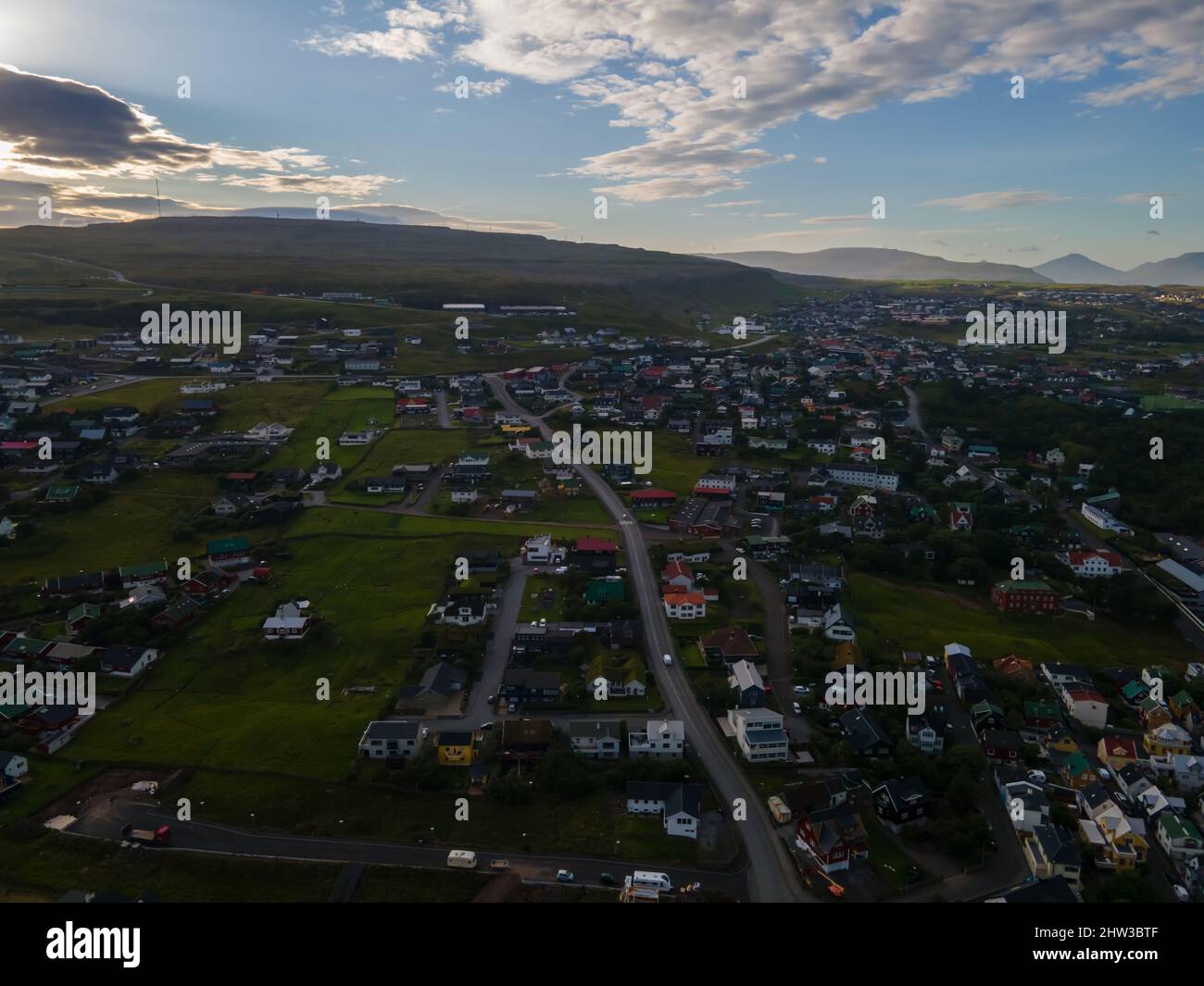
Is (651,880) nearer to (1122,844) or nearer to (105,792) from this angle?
(1122,844)

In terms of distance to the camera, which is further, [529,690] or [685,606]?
[685,606]

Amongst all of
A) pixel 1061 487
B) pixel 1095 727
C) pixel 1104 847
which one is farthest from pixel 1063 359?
pixel 1104 847

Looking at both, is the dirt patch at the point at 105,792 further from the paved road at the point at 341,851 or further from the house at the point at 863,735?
the house at the point at 863,735

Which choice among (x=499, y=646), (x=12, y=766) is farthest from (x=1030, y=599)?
(x=12, y=766)

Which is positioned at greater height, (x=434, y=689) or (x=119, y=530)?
(x=119, y=530)

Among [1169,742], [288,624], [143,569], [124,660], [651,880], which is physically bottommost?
[651,880]

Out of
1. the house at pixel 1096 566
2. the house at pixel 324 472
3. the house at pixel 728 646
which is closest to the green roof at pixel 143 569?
the house at pixel 324 472

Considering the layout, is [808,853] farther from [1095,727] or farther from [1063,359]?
[1063,359]
